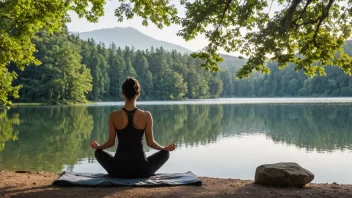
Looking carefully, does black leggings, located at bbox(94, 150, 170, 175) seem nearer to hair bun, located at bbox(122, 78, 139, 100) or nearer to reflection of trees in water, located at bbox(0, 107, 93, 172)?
hair bun, located at bbox(122, 78, 139, 100)

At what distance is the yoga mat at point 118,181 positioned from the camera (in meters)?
6.25

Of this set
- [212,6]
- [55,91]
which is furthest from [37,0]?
[55,91]

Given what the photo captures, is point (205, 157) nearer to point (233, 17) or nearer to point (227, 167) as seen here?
point (227, 167)

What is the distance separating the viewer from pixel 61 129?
27.1m

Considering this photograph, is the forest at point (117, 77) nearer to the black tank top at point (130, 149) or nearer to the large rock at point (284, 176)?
the black tank top at point (130, 149)

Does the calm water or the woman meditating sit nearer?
the woman meditating

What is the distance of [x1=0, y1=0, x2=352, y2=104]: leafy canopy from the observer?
959 cm

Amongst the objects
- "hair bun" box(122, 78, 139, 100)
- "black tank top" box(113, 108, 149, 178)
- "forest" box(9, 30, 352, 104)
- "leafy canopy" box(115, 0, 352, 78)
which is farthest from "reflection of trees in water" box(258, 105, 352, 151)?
"forest" box(9, 30, 352, 104)

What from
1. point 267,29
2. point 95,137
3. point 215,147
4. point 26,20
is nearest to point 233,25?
point 267,29

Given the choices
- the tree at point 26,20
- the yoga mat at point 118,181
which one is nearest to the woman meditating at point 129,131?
the yoga mat at point 118,181

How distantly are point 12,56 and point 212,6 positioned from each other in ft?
18.2

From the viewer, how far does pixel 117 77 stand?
98.1m

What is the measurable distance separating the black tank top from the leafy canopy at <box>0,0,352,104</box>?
15.3ft

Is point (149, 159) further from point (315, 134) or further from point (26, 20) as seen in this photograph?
point (315, 134)
